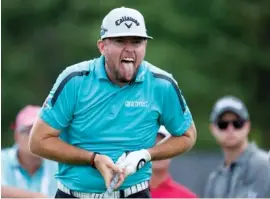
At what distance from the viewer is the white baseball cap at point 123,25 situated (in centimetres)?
834

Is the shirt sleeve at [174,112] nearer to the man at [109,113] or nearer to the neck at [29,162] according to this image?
the man at [109,113]

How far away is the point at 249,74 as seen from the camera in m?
25.9

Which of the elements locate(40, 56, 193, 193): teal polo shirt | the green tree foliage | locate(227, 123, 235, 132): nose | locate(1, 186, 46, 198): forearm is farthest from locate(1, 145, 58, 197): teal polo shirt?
the green tree foliage

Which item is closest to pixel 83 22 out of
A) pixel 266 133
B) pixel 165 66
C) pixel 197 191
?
pixel 165 66

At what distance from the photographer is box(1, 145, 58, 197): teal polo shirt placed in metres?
10.9

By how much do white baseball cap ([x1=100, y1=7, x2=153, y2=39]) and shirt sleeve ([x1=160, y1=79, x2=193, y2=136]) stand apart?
438 millimetres

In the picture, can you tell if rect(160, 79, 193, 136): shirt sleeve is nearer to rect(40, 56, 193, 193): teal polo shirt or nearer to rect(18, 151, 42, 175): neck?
rect(40, 56, 193, 193): teal polo shirt

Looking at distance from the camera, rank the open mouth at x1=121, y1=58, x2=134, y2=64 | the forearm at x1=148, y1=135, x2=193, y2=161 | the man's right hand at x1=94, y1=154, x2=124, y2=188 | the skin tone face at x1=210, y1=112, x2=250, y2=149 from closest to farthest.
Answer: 1. the man's right hand at x1=94, y1=154, x2=124, y2=188
2. the open mouth at x1=121, y1=58, x2=134, y2=64
3. the forearm at x1=148, y1=135, x2=193, y2=161
4. the skin tone face at x1=210, y1=112, x2=250, y2=149

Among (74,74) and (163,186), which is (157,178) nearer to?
(163,186)

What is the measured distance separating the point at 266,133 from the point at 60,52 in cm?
441

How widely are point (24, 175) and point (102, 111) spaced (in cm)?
274

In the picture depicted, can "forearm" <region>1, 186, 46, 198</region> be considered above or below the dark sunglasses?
below

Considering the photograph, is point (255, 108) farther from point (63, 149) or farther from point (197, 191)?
point (63, 149)

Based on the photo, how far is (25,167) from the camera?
1104 centimetres
